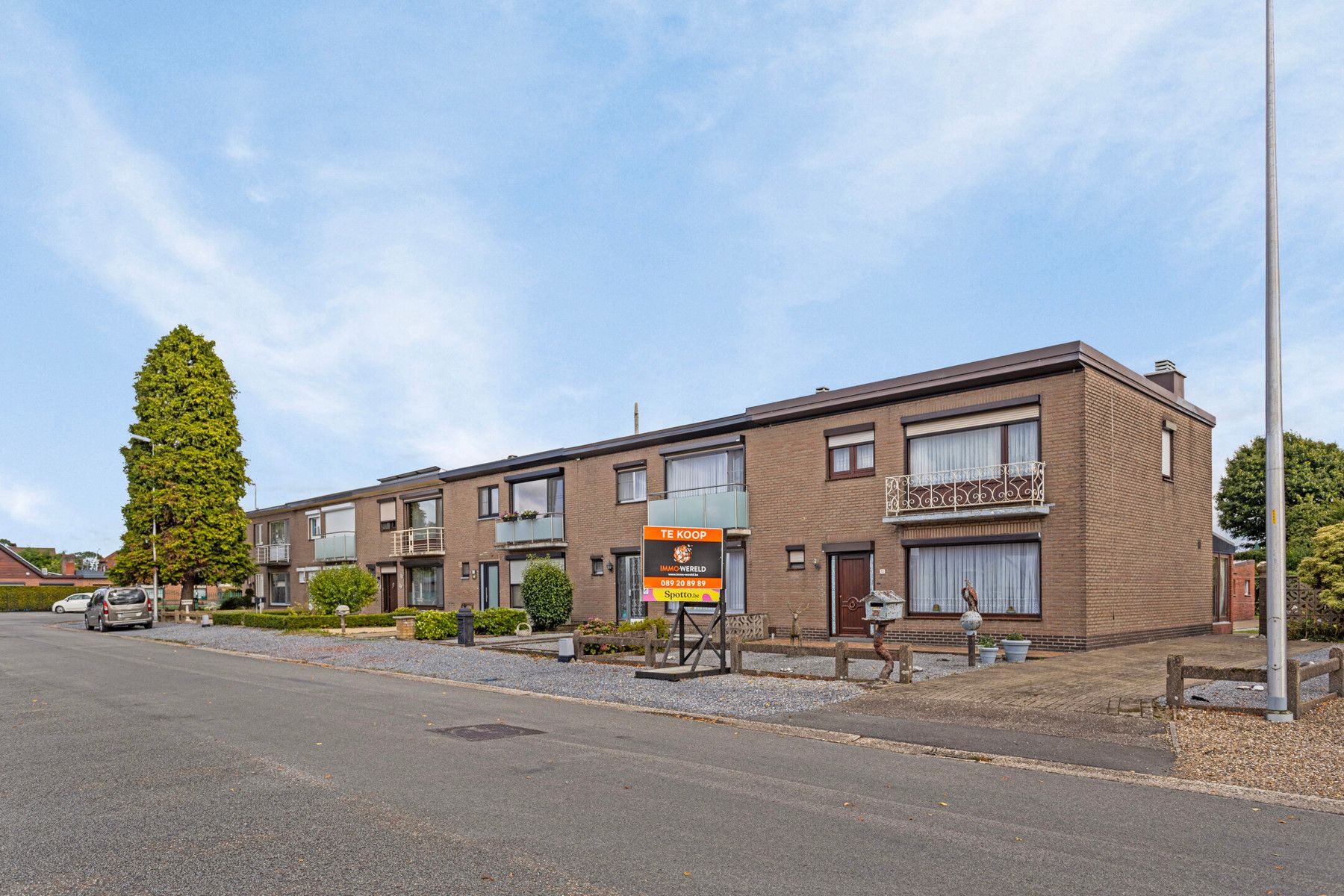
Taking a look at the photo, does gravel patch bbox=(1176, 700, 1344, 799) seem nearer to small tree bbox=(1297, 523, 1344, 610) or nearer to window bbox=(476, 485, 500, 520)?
small tree bbox=(1297, 523, 1344, 610)

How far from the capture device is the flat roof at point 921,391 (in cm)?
2061

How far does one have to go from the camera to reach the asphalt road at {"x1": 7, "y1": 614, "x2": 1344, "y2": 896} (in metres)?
5.83

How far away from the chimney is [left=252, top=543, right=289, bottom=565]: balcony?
47348mm

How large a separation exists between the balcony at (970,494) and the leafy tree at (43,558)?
4667 inches

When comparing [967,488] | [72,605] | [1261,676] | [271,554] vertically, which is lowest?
[72,605]

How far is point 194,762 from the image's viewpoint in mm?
9484

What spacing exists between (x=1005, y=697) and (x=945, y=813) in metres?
6.55

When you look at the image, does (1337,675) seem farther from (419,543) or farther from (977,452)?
(419,543)

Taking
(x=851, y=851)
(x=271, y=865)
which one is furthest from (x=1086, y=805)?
(x=271, y=865)

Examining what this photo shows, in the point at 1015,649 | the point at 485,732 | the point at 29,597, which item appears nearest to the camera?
the point at 485,732

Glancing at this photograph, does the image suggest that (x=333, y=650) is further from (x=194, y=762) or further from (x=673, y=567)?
(x=194, y=762)

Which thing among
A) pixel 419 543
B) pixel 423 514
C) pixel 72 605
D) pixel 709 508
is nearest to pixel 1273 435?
pixel 709 508

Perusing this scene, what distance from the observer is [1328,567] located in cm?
2147

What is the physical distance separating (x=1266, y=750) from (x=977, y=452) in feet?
42.3
